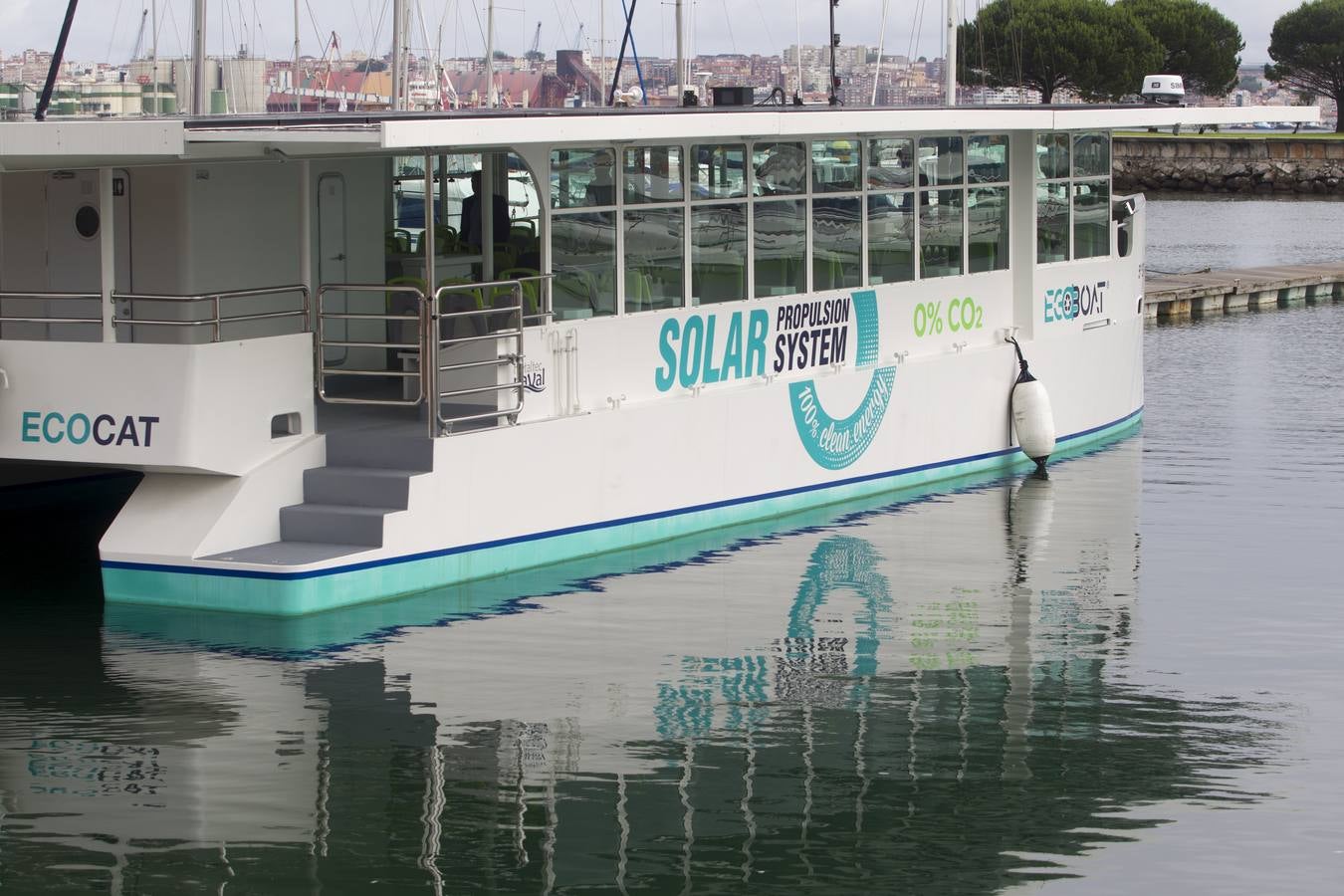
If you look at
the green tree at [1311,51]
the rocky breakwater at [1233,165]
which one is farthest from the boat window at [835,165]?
the green tree at [1311,51]

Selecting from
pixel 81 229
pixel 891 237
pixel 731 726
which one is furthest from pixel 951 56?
pixel 731 726

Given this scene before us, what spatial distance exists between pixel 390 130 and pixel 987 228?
33.8ft

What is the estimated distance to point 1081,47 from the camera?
103 metres

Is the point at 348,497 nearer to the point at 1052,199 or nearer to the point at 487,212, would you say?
the point at 487,212

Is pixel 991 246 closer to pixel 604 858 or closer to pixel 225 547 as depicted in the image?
pixel 225 547

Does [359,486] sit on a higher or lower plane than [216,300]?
lower

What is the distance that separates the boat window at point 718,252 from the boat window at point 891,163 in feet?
7.05

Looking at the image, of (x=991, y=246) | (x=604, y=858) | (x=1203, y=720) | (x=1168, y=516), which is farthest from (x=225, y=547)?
(x=991, y=246)

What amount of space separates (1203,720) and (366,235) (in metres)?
8.47

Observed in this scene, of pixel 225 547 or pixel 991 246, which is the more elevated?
pixel 991 246

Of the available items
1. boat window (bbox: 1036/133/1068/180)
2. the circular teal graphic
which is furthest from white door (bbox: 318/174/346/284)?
boat window (bbox: 1036/133/1068/180)

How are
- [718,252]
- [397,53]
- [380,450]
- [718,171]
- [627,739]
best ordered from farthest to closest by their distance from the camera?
[397,53]
[718,252]
[718,171]
[380,450]
[627,739]

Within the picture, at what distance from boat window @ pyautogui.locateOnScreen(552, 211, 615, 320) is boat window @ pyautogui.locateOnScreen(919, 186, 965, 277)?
4.89m

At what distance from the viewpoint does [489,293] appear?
16484mm
